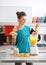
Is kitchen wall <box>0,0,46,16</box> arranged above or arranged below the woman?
above

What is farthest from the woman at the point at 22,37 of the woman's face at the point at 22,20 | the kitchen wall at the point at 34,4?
the kitchen wall at the point at 34,4

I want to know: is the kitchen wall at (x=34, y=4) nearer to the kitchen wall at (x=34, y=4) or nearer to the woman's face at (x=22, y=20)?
the kitchen wall at (x=34, y=4)

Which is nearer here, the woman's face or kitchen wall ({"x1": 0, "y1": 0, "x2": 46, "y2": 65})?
the woman's face

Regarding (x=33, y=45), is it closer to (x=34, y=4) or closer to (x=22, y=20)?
(x=22, y=20)

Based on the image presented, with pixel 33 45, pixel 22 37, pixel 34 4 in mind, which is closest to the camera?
pixel 22 37

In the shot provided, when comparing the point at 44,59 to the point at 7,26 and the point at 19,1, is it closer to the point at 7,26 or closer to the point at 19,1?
the point at 7,26

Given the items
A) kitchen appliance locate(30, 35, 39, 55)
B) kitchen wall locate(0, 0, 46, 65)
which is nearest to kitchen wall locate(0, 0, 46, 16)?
kitchen wall locate(0, 0, 46, 65)

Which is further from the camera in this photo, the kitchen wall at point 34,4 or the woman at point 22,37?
the kitchen wall at point 34,4

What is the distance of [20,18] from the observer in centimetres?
145

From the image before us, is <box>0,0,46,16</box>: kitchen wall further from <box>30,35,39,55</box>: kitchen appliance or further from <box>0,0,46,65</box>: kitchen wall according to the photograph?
<box>30,35,39,55</box>: kitchen appliance

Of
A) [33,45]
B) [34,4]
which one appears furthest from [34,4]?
[33,45]

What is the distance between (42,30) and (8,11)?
598 mm

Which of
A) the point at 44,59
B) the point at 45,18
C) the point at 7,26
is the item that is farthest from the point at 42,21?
the point at 44,59

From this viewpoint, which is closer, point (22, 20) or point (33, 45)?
point (22, 20)
